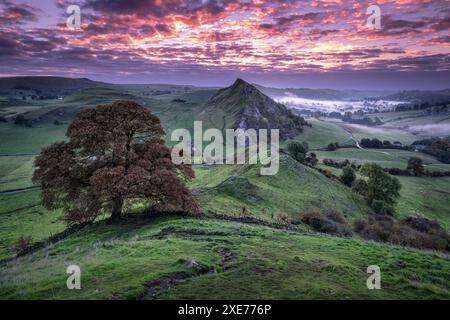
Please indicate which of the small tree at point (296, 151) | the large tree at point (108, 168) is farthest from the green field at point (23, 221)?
the small tree at point (296, 151)

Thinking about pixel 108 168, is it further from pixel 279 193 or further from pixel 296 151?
pixel 296 151

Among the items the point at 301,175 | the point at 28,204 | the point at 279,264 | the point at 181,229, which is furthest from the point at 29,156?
the point at 279,264

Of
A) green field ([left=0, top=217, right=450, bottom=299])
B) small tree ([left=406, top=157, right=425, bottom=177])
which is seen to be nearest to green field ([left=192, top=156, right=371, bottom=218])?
green field ([left=0, top=217, right=450, bottom=299])

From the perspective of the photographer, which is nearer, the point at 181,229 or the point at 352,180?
the point at 181,229

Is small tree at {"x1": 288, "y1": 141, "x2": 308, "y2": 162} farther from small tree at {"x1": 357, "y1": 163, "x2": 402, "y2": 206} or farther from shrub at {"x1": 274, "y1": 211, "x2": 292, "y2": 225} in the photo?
shrub at {"x1": 274, "y1": 211, "x2": 292, "y2": 225}

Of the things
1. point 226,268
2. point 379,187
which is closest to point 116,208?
point 226,268
